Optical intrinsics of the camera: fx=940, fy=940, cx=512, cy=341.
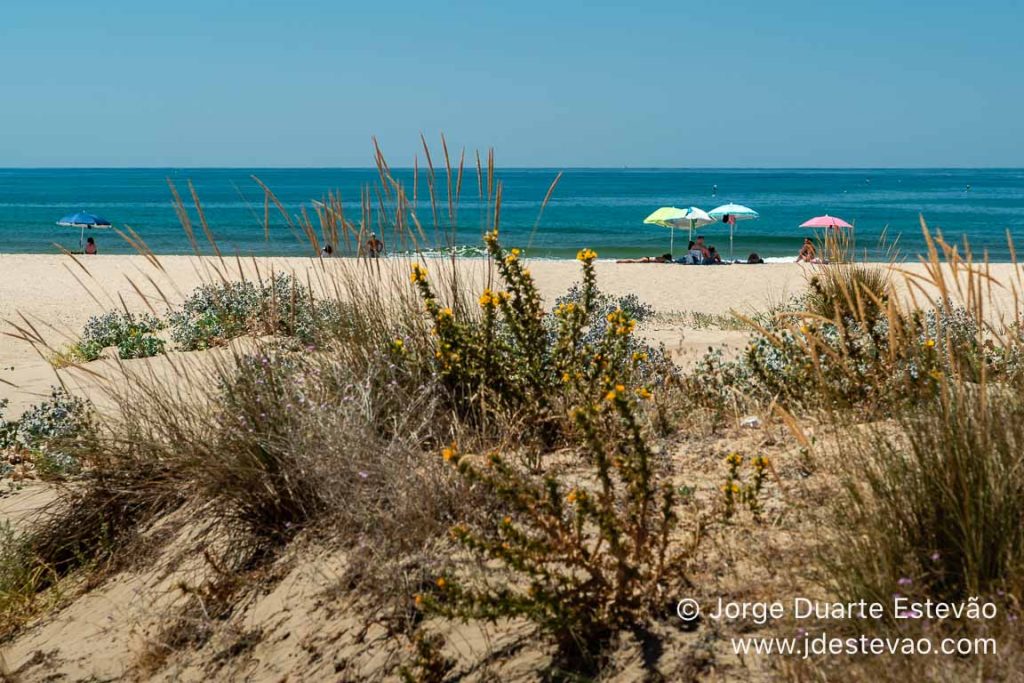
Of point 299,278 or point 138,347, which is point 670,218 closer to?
point 299,278

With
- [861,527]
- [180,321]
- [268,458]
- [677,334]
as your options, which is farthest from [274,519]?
[180,321]

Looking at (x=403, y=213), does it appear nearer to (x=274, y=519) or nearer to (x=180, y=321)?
(x=274, y=519)

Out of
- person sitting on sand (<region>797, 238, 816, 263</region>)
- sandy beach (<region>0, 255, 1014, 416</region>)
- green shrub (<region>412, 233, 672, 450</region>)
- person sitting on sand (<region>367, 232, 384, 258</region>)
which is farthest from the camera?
person sitting on sand (<region>797, 238, 816, 263</region>)

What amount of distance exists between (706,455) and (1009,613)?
1601 millimetres

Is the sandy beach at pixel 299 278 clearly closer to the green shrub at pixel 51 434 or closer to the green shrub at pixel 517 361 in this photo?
the green shrub at pixel 51 434

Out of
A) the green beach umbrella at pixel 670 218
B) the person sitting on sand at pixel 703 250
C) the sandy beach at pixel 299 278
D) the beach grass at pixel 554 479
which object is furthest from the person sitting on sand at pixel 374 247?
the green beach umbrella at pixel 670 218

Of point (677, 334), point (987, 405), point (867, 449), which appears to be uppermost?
point (987, 405)

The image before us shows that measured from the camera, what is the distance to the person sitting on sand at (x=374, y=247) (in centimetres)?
498

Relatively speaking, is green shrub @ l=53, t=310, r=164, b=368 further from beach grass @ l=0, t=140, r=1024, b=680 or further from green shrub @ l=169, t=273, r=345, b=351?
beach grass @ l=0, t=140, r=1024, b=680

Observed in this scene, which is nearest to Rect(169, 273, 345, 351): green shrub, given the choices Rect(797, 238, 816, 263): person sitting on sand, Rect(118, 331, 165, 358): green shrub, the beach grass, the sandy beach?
the beach grass

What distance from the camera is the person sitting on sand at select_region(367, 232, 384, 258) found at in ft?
16.3

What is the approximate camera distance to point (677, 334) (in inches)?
340

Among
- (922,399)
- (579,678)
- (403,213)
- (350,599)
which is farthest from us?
(403,213)

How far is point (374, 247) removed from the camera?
5250 mm
